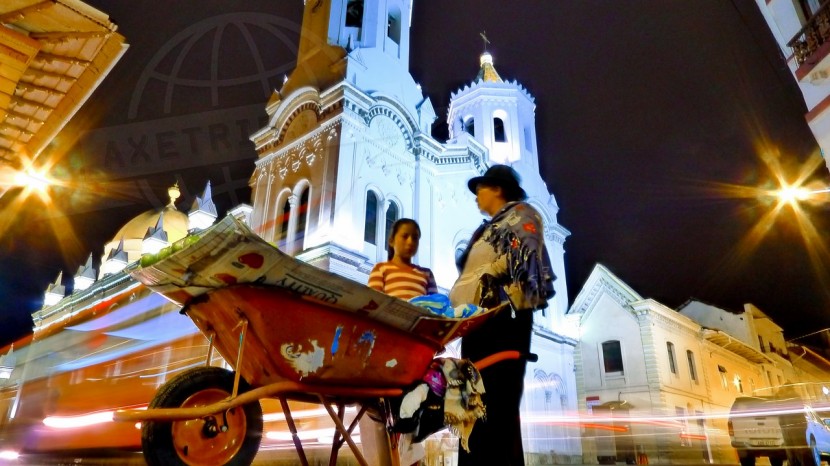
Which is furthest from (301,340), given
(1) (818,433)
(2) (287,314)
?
(1) (818,433)

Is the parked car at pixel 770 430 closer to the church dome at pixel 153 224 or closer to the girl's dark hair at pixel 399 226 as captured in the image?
the girl's dark hair at pixel 399 226

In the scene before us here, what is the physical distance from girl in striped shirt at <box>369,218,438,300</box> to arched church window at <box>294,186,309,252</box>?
1341 centimetres

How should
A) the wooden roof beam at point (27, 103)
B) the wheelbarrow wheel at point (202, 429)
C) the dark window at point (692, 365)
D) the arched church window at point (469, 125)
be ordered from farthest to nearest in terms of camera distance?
the arched church window at point (469, 125) → the dark window at point (692, 365) → the wooden roof beam at point (27, 103) → the wheelbarrow wheel at point (202, 429)

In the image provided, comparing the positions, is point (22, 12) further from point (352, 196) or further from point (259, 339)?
point (352, 196)

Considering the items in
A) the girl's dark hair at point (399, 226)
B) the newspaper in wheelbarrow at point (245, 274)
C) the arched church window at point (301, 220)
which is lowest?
the newspaper in wheelbarrow at point (245, 274)

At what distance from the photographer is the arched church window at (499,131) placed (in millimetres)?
27109

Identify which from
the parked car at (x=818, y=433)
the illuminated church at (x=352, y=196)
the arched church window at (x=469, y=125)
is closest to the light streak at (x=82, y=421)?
the illuminated church at (x=352, y=196)

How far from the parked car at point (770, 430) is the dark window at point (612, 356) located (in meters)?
15.9

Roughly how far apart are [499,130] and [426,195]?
10139mm

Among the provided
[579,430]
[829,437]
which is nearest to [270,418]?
[829,437]

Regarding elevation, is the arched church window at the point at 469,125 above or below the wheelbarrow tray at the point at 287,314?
above

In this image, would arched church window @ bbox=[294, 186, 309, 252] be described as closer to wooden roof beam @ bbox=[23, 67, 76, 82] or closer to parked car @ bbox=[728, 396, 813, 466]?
wooden roof beam @ bbox=[23, 67, 76, 82]

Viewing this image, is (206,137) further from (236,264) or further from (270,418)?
(236,264)

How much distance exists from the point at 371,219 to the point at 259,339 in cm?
1533
